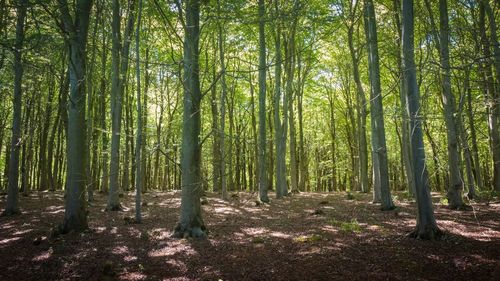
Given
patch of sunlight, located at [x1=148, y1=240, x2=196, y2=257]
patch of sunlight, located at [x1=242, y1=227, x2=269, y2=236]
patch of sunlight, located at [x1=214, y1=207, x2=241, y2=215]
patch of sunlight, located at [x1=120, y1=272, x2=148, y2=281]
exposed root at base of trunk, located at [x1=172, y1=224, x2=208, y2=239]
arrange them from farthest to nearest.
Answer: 1. patch of sunlight, located at [x1=214, y1=207, x2=241, y2=215]
2. patch of sunlight, located at [x1=242, y1=227, x2=269, y2=236]
3. exposed root at base of trunk, located at [x1=172, y1=224, x2=208, y2=239]
4. patch of sunlight, located at [x1=148, y1=240, x2=196, y2=257]
5. patch of sunlight, located at [x1=120, y1=272, x2=148, y2=281]

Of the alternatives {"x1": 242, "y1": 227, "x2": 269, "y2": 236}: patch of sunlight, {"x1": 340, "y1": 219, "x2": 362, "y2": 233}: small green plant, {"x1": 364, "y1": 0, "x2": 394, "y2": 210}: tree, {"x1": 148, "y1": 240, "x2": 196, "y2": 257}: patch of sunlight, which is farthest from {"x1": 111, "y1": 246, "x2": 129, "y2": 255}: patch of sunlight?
{"x1": 364, "y1": 0, "x2": 394, "y2": 210}: tree

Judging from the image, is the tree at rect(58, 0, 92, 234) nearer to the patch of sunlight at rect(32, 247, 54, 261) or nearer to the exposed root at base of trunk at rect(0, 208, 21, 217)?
the patch of sunlight at rect(32, 247, 54, 261)

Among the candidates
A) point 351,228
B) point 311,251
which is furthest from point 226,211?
point 311,251

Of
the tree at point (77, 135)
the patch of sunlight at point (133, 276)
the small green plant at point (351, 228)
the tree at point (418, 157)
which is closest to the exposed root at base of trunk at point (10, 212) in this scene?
the tree at point (77, 135)

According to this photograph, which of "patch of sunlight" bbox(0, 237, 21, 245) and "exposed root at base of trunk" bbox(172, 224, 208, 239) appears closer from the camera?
"patch of sunlight" bbox(0, 237, 21, 245)

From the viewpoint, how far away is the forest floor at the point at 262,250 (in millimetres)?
5188

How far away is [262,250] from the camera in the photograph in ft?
21.7

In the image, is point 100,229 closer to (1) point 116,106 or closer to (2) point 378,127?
(1) point 116,106

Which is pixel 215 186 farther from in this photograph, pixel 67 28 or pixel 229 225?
pixel 67 28

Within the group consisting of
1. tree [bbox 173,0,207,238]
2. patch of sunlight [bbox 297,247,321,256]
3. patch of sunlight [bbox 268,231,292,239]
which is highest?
tree [bbox 173,0,207,238]

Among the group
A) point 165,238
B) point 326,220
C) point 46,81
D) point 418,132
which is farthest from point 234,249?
point 46,81

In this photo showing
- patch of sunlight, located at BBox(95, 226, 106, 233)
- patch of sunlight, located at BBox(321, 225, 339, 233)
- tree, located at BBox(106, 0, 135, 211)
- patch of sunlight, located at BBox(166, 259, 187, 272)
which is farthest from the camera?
tree, located at BBox(106, 0, 135, 211)

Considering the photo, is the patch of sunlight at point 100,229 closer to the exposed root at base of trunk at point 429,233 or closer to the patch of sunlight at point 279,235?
the patch of sunlight at point 279,235

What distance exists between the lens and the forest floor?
519 centimetres
